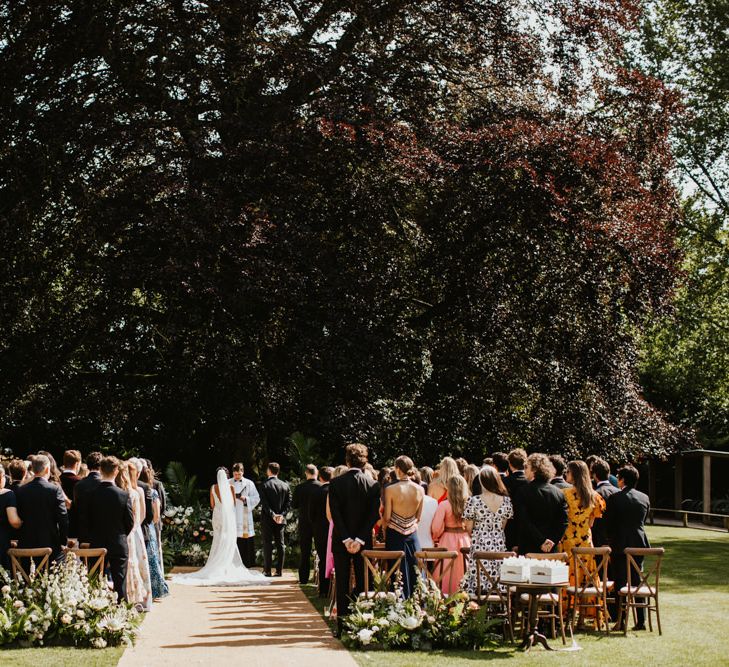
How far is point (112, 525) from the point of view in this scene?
12.8 m

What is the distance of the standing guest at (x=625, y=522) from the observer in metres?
13.4

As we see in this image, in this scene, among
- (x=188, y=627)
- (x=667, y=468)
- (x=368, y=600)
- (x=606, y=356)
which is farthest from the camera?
(x=667, y=468)

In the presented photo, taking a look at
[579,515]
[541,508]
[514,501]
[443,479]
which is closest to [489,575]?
[514,501]

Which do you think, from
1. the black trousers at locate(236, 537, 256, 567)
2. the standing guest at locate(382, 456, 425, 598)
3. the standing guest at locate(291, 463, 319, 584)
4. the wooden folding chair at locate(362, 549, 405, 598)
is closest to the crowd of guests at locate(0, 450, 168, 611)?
the wooden folding chair at locate(362, 549, 405, 598)

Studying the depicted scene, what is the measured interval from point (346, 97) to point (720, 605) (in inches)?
455

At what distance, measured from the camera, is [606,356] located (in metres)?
21.5

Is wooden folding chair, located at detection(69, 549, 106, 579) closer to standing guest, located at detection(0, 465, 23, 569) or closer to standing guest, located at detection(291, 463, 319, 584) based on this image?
standing guest, located at detection(0, 465, 23, 569)

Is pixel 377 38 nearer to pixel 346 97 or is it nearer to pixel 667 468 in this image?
pixel 346 97

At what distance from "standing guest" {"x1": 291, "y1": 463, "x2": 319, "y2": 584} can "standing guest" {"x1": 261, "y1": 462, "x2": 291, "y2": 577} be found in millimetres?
841

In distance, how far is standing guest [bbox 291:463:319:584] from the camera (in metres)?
18.2

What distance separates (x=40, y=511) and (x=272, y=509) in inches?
298

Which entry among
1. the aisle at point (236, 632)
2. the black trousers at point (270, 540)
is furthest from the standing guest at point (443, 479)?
the black trousers at point (270, 540)

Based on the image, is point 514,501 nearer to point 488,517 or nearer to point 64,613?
point 488,517

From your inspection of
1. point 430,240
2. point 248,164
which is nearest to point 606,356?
point 430,240
